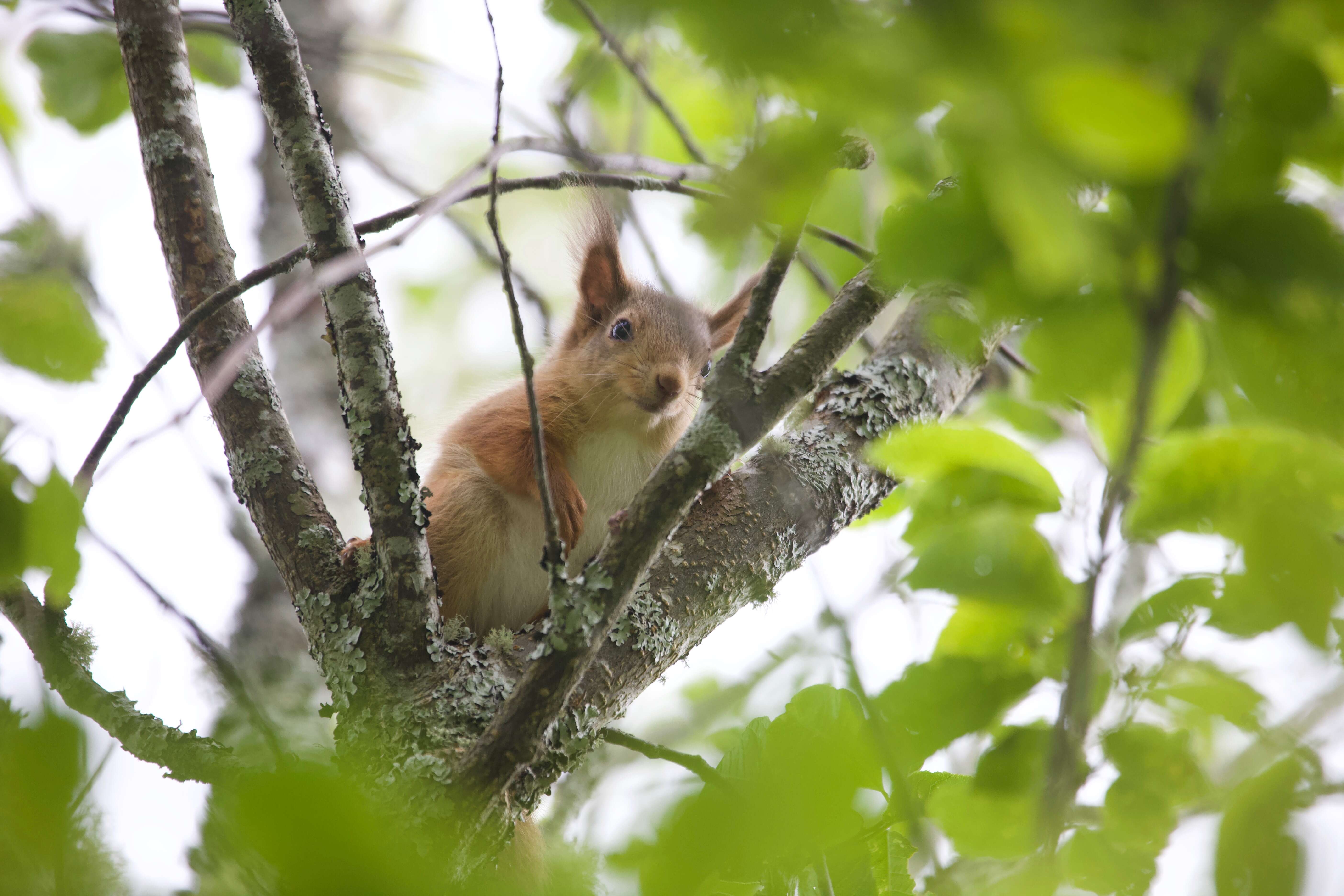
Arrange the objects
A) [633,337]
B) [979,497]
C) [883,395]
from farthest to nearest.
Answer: [633,337]
[883,395]
[979,497]

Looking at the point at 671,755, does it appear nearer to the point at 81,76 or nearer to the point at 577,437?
the point at 577,437

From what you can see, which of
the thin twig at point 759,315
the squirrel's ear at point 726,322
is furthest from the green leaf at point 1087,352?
the squirrel's ear at point 726,322

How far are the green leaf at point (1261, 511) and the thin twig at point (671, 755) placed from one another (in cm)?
55

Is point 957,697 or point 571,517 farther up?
point 571,517

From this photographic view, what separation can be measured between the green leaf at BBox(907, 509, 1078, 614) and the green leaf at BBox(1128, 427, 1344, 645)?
111 millimetres

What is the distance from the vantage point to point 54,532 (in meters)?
0.82

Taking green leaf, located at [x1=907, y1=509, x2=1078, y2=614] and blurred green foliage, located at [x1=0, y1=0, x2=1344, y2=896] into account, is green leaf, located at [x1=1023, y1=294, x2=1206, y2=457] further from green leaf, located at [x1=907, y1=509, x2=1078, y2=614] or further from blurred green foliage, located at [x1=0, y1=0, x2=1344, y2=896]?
green leaf, located at [x1=907, y1=509, x2=1078, y2=614]

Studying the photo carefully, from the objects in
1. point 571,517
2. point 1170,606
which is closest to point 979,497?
point 1170,606

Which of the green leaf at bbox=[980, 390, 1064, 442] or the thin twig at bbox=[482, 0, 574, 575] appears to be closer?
the thin twig at bbox=[482, 0, 574, 575]

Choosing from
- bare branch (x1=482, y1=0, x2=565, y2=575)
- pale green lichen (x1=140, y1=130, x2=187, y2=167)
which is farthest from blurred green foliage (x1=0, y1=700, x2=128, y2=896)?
pale green lichen (x1=140, y1=130, x2=187, y2=167)

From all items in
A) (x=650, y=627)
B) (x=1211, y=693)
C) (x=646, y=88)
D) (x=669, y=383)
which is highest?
(x=669, y=383)

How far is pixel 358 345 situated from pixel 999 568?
116cm

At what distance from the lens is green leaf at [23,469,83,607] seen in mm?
815

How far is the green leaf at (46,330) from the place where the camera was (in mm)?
1101
